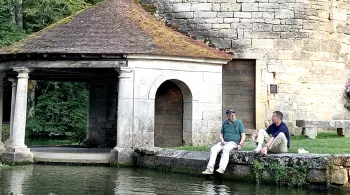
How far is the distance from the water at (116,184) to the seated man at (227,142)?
0.30 m

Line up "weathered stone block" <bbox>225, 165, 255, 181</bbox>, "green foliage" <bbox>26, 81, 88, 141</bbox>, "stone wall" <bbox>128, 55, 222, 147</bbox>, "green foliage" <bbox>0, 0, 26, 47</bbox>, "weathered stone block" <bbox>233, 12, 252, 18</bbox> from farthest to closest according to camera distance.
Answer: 1. "green foliage" <bbox>26, 81, 88, 141</bbox>
2. "green foliage" <bbox>0, 0, 26, 47</bbox>
3. "weathered stone block" <bbox>233, 12, 252, 18</bbox>
4. "stone wall" <bbox>128, 55, 222, 147</bbox>
5. "weathered stone block" <bbox>225, 165, 255, 181</bbox>

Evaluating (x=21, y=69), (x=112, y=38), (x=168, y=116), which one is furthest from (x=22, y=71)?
(x=168, y=116)

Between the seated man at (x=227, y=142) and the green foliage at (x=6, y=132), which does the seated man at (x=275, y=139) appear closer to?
the seated man at (x=227, y=142)

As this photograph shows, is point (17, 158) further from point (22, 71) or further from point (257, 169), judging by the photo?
point (257, 169)

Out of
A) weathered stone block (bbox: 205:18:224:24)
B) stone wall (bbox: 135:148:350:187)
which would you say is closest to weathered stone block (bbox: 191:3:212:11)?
weathered stone block (bbox: 205:18:224:24)

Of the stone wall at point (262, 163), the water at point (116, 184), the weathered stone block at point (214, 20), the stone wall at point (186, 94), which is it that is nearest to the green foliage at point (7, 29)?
the weathered stone block at point (214, 20)

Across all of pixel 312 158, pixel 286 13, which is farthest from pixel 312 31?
pixel 312 158

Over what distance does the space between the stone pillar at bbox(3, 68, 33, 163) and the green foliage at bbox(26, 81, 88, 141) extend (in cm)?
1501

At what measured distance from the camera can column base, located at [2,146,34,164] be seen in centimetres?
1377

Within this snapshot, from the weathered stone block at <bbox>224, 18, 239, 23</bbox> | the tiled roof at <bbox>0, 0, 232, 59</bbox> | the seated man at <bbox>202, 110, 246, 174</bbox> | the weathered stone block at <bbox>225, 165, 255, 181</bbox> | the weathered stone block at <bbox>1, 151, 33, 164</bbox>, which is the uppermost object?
the weathered stone block at <bbox>224, 18, 239, 23</bbox>

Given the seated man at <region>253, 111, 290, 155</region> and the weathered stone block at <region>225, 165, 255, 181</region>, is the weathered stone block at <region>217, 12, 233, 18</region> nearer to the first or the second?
the seated man at <region>253, 111, 290, 155</region>

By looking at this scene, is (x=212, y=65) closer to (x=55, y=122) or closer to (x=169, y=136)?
(x=169, y=136)

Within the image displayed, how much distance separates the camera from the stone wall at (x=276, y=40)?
1638 centimetres

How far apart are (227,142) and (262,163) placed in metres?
1.17
